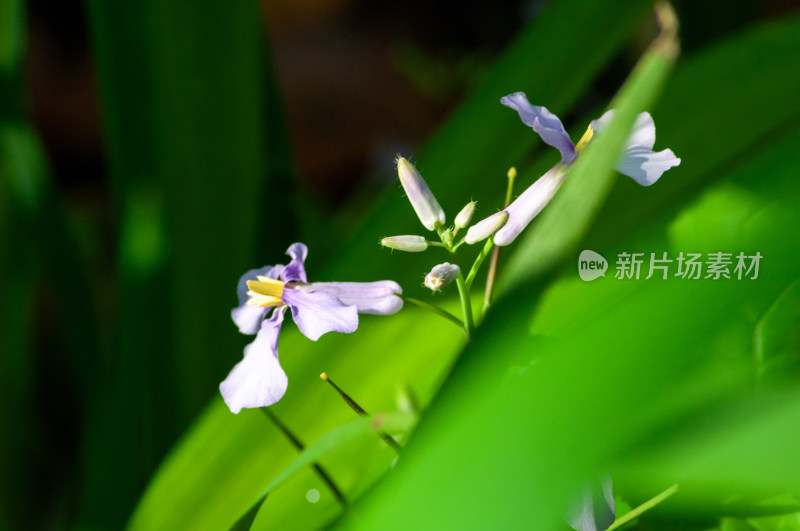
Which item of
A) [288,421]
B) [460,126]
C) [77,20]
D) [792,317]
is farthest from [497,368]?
[77,20]

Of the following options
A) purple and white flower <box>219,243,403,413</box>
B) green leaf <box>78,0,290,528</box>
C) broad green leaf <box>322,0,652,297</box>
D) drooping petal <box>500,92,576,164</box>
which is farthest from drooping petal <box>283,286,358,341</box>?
green leaf <box>78,0,290,528</box>

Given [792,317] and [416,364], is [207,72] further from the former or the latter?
[792,317]

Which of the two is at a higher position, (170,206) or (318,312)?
(170,206)

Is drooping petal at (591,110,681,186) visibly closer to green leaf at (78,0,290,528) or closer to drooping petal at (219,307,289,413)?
drooping petal at (219,307,289,413)

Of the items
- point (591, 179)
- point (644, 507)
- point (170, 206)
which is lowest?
point (644, 507)

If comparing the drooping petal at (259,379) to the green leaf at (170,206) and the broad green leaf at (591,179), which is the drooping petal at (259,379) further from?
the green leaf at (170,206)

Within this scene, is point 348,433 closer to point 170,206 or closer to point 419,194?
point 419,194

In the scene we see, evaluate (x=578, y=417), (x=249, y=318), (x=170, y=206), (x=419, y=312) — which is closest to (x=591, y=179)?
(x=578, y=417)

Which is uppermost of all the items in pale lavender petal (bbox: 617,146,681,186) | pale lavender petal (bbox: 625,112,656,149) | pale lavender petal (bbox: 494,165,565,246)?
Answer: pale lavender petal (bbox: 494,165,565,246)
